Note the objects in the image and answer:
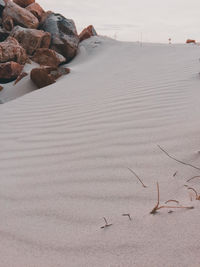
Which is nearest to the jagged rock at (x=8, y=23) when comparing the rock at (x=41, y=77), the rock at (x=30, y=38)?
the rock at (x=30, y=38)

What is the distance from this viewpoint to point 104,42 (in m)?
8.76

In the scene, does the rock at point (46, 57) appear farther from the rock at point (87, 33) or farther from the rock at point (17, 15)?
the rock at point (87, 33)

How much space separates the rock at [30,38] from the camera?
6953mm

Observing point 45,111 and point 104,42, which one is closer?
point 45,111

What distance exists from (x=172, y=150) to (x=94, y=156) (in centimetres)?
55

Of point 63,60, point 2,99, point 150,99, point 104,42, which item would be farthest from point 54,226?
point 104,42

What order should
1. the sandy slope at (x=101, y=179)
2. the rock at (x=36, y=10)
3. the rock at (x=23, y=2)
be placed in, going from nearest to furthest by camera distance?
the sandy slope at (x=101, y=179) < the rock at (x=36, y=10) < the rock at (x=23, y=2)

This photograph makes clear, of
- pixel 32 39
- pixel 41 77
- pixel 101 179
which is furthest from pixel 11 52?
pixel 101 179

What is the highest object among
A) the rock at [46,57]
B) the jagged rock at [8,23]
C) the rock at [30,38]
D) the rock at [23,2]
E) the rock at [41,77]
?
the rock at [23,2]

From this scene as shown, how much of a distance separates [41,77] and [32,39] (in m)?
2.41

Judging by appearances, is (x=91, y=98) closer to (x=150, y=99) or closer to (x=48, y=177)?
(x=150, y=99)

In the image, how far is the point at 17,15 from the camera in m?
7.39

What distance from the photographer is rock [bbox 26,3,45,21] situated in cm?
804

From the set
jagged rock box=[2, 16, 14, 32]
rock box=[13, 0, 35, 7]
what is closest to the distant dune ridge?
jagged rock box=[2, 16, 14, 32]
